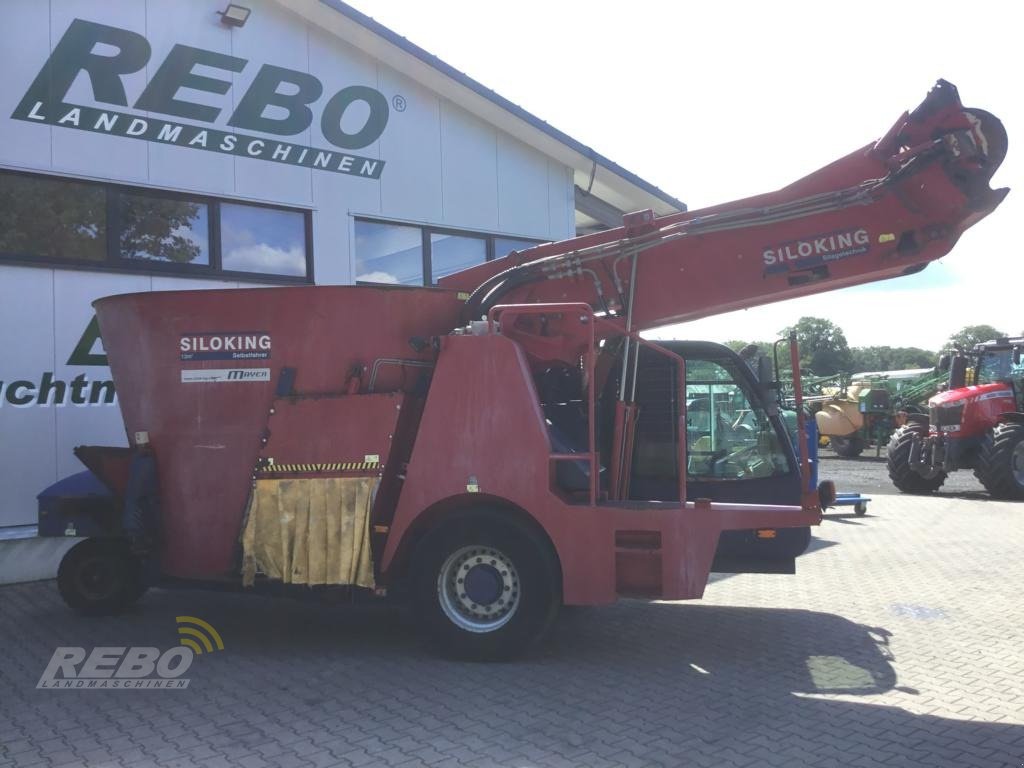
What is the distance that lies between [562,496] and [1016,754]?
9.04 ft

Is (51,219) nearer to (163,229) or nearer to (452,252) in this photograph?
(163,229)

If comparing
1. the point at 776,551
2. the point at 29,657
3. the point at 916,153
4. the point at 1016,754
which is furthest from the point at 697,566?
the point at 29,657

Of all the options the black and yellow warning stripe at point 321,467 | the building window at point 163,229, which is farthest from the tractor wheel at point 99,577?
the building window at point 163,229

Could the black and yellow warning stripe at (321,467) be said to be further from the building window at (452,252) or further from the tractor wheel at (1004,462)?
the tractor wheel at (1004,462)

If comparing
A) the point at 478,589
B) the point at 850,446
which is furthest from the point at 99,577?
the point at 850,446

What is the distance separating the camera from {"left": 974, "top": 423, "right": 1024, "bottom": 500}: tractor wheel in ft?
45.4

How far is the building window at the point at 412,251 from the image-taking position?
10656 mm

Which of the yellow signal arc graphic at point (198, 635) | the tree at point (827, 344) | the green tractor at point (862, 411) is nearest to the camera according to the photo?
the yellow signal arc graphic at point (198, 635)

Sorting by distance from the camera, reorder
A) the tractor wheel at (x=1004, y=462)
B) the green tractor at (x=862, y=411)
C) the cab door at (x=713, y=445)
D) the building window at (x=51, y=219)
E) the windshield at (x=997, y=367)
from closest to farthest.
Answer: the cab door at (x=713, y=445) < the building window at (x=51, y=219) < the tractor wheel at (x=1004, y=462) < the windshield at (x=997, y=367) < the green tractor at (x=862, y=411)

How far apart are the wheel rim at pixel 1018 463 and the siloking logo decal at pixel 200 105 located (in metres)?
10.9

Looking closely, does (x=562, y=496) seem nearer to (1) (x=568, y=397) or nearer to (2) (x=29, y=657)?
(1) (x=568, y=397)

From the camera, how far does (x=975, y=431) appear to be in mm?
14461

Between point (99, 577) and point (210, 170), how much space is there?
453 centimetres

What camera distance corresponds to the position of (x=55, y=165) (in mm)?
8336
